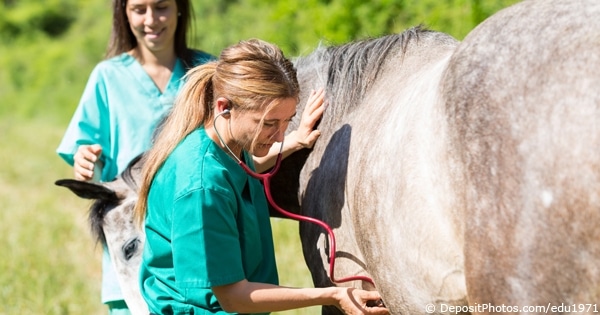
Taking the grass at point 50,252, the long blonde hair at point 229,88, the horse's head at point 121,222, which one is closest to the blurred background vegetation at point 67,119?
the grass at point 50,252

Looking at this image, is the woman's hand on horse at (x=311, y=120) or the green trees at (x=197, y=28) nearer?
the woman's hand on horse at (x=311, y=120)

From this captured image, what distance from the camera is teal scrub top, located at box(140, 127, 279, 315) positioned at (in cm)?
227

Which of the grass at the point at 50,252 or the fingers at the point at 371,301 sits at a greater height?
the fingers at the point at 371,301

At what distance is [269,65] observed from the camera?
243cm

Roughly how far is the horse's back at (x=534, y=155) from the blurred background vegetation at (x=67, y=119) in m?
1.41

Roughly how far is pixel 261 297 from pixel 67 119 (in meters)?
13.0

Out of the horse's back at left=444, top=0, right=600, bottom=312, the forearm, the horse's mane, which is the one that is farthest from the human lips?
the horse's back at left=444, top=0, right=600, bottom=312

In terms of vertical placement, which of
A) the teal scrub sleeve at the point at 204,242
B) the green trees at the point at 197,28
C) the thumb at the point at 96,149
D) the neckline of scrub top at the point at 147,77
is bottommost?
the teal scrub sleeve at the point at 204,242

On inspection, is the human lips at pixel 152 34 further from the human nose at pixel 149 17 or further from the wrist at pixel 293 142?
the wrist at pixel 293 142

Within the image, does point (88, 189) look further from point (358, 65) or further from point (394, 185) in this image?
point (394, 185)

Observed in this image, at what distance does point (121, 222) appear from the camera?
3217 mm

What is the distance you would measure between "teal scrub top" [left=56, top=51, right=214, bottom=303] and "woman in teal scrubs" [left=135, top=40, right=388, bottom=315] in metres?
1.12

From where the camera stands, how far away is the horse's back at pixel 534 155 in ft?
5.36

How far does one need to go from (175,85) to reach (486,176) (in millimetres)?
2284
